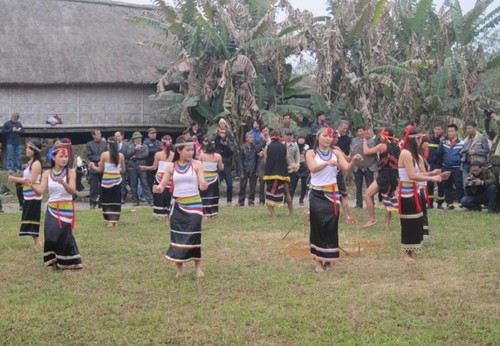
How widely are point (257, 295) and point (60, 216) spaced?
10.0 feet

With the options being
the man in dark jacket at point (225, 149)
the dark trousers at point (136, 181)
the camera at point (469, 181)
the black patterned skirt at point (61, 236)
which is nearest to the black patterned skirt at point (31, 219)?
the black patterned skirt at point (61, 236)

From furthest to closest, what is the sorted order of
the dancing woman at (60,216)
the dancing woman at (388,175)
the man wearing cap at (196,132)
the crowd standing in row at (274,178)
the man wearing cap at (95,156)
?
the man wearing cap at (95,156)
the man wearing cap at (196,132)
the dancing woman at (388,175)
the dancing woman at (60,216)
the crowd standing in row at (274,178)

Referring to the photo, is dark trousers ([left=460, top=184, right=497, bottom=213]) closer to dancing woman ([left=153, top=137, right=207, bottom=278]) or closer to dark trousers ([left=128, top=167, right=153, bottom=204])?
dark trousers ([left=128, top=167, right=153, bottom=204])

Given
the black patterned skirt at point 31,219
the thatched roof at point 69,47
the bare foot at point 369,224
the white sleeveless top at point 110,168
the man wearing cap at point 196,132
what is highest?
the thatched roof at point 69,47

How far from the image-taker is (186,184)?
8688mm

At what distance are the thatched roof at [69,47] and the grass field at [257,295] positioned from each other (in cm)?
1249

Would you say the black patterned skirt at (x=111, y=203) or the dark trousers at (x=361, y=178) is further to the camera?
the dark trousers at (x=361, y=178)

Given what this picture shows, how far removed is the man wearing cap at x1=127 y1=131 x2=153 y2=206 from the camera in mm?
17297

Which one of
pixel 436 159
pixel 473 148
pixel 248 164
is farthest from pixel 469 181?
pixel 248 164

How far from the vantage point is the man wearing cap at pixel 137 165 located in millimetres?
17297

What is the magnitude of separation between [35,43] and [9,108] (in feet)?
8.44

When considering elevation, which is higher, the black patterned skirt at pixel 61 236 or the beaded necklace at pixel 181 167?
the beaded necklace at pixel 181 167

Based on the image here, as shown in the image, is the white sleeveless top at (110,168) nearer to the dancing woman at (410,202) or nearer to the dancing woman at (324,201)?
the dancing woman at (324,201)

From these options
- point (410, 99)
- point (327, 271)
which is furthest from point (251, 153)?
point (327, 271)
